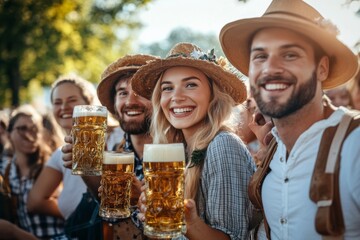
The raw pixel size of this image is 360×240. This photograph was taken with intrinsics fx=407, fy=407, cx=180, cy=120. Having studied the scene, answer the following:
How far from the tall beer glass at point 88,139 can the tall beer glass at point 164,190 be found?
62 centimetres

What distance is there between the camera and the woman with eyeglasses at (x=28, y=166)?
4641 mm

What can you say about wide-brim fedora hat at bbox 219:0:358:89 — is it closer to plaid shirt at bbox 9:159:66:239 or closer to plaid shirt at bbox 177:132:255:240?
plaid shirt at bbox 177:132:255:240

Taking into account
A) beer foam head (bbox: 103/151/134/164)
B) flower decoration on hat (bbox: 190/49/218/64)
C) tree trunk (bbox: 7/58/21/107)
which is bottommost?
beer foam head (bbox: 103/151/134/164)

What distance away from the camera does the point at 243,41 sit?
2.50 m

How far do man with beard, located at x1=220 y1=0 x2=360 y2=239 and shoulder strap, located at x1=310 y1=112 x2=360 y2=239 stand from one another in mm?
48

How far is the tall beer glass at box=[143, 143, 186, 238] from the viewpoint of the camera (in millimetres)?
2047

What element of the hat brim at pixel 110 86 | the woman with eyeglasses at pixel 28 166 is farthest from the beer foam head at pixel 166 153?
the woman with eyeglasses at pixel 28 166

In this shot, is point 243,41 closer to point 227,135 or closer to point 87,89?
point 227,135

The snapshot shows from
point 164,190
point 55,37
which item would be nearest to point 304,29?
point 164,190

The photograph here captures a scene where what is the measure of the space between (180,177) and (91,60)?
52.3 ft

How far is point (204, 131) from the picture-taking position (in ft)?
8.86

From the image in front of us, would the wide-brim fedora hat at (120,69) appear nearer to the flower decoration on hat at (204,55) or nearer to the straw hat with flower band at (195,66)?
the straw hat with flower band at (195,66)

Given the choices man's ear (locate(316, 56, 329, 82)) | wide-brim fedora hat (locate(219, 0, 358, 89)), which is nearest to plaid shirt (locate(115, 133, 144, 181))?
wide-brim fedora hat (locate(219, 0, 358, 89))

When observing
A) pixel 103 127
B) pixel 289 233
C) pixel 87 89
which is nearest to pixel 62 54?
pixel 87 89
